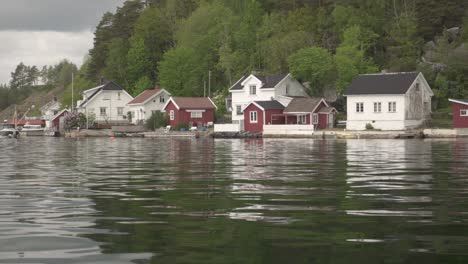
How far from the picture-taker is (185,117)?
9506cm

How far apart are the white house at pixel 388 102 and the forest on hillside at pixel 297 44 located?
712cm

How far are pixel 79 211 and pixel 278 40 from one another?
3380 inches

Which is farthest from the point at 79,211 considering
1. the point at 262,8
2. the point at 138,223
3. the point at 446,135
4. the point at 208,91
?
the point at 262,8

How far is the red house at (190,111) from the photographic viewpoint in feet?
311

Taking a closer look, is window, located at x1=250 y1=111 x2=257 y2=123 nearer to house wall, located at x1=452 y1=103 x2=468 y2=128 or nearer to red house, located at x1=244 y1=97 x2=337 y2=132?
red house, located at x1=244 y1=97 x2=337 y2=132

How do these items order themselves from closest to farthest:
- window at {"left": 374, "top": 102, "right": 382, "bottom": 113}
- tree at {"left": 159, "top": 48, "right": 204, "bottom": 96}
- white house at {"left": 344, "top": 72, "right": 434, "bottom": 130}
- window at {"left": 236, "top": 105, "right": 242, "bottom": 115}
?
1. white house at {"left": 344, "top": 72, "right": 434, "bottom": 130}
2. window at {"left": 374, "top": 102, "right": 382, "bottom": 113}
3. window at {"left": 236, "top": 105, "right": 242, "bottom": 115}
4. tree at {"left": 159, "top": 48, "right": 204, "bottom": 96}

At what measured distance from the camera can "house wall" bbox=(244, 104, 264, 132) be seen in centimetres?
8362

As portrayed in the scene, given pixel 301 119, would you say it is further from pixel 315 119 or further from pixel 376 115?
pixel 376 115

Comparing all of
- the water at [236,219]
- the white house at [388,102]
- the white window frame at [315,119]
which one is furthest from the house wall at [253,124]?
the water at [236,219]

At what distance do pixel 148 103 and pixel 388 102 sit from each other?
44.3 m

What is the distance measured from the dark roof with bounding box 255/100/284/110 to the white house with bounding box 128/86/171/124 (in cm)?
2545

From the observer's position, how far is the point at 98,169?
79.9 feet

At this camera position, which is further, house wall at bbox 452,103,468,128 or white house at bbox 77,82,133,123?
white house at bbox 77,82,133,123

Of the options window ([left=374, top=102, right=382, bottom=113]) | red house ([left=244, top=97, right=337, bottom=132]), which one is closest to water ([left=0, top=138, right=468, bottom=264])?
window ([left=374, top=102, right=382, bottom=113])
